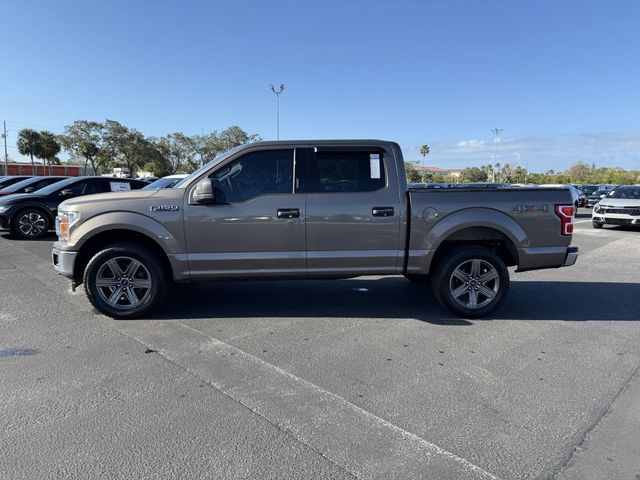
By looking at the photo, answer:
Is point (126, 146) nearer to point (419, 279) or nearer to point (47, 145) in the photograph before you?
point (47, 145)

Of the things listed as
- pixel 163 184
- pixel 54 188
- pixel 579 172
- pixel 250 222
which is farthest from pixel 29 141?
pixel 579 172

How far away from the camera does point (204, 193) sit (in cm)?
479

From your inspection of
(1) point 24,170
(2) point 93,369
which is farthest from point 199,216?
(1) point 24,170

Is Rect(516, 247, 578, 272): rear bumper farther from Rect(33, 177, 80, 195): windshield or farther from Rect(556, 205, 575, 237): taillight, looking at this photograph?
Rect(33, 177, 80, 195): windshield

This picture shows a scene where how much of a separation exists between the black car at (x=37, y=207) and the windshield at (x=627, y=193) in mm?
17475

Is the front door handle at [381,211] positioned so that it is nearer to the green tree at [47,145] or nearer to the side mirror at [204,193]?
→ the side mirror at [204,193]

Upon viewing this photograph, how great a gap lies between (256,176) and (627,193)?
676 inches

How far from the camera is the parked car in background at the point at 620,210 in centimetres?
1548

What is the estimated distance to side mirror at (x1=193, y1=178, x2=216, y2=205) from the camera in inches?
188

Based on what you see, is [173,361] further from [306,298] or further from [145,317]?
[306,298]

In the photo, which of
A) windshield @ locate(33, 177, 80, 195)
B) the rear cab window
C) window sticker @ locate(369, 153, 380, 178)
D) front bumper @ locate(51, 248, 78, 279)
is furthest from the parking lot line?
windshield @ locate(33, 177, 80, 195)

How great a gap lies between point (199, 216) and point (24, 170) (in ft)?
322

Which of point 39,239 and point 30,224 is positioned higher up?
point 30,224

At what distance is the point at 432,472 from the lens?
8.18 ft
